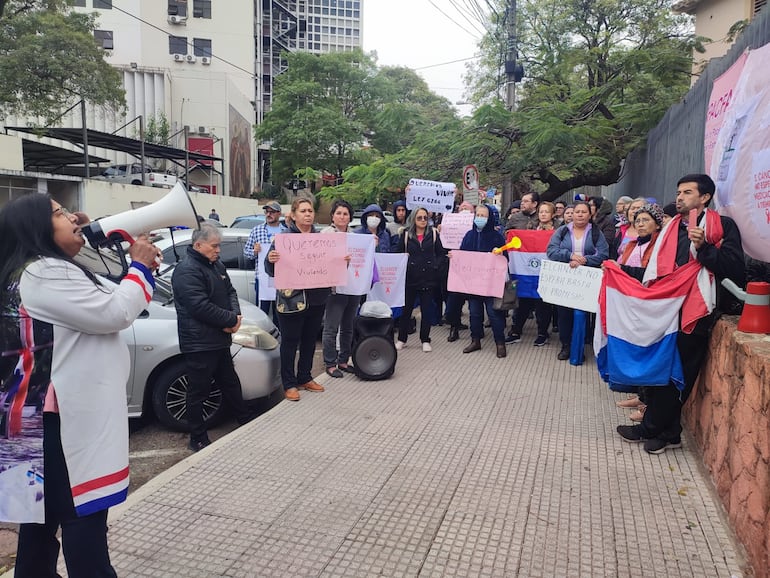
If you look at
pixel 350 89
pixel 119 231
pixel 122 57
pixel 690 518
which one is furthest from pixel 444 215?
pixel 122 57

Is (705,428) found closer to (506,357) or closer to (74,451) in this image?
(506,357)

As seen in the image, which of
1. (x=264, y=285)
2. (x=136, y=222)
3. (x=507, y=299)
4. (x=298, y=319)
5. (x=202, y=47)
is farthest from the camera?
(x=202, y=47)

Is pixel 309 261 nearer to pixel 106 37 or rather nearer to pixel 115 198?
pixel 115 198

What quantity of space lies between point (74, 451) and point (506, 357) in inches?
225

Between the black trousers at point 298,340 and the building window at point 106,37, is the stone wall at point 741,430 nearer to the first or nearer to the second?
the black trousers at point 298,340

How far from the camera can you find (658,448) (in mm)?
4348

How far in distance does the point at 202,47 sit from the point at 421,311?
49603 mm

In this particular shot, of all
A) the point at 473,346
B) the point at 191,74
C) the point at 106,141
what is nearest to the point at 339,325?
the point at 473,346

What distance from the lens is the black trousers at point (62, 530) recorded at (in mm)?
2264

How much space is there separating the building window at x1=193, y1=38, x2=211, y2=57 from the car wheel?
50.6m

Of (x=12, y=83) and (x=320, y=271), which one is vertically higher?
(x=12, y=83)

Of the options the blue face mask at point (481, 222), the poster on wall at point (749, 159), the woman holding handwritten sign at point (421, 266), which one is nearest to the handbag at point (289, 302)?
the woman holding handwritten sign at point (421, 266)

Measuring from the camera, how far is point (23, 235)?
87.0 inches

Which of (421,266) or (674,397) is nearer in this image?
(674,397)
